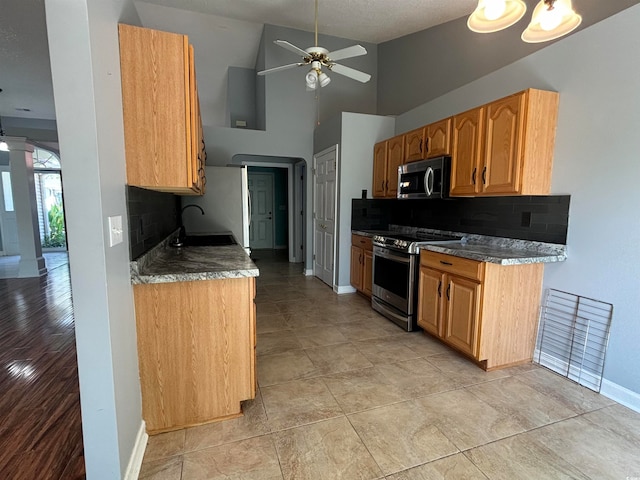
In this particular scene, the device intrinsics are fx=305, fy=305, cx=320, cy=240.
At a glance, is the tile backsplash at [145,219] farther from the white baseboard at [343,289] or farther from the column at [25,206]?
the column at [25,206]

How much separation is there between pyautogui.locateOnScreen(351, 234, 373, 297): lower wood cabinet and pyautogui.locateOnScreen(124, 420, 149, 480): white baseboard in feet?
9.01

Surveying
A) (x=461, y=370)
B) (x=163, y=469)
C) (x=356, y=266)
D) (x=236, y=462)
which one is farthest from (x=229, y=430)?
(x=356, y=266)

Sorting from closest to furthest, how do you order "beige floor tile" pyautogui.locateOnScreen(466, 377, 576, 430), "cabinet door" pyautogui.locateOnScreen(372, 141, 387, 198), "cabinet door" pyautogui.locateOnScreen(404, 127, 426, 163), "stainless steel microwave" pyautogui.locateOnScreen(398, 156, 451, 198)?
"beige floor tile" pyautogui.locateOnScreen(466, 377, 576, 430)
"stainless steel microwave" pyautogui.locateOnScreen(398, 156, 451, 198)
"cabinet door" pyautogui.locateOnScreen(404, 127, 426, 163)
"cabinet door" pyautogui.locateOnScreen(372, 141, 387, 198)

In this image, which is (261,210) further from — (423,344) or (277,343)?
(423,344)

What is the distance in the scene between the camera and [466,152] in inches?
106

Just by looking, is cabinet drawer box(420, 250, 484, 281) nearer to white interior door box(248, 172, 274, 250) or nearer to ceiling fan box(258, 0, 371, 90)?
ceiling fan box(258, 0, 371, 90)

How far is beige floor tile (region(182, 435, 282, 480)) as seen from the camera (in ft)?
4.68

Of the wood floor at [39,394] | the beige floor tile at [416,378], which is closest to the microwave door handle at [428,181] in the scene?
the beige floor tile at [416,378]

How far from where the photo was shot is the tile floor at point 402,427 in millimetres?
1475

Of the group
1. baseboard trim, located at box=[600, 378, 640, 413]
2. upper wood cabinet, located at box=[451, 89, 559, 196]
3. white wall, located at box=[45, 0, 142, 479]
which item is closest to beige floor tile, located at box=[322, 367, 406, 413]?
white wall, located at box=[45, 0, 142, 479]

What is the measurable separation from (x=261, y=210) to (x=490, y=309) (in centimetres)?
666

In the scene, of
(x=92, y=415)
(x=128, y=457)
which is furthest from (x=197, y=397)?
(x=92, y=415)

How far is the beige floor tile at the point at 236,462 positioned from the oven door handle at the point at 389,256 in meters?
1.98

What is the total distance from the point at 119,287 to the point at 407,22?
14.9ft
